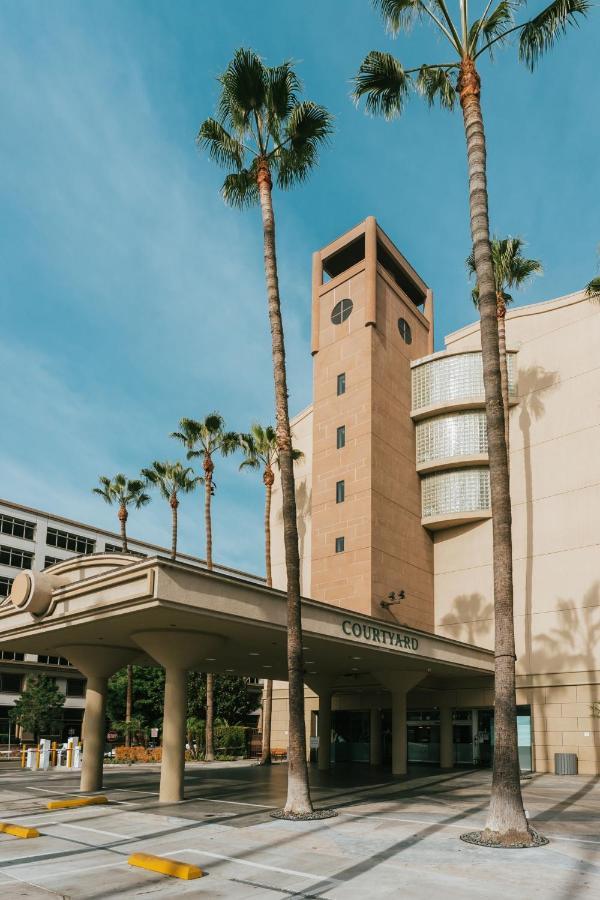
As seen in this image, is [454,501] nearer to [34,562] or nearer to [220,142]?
[220,142]

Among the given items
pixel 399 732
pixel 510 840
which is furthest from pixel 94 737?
pixel 510 840

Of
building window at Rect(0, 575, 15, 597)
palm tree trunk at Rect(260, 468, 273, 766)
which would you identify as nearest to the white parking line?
palm tree trunk at Rect(260, 468, 273, 766)

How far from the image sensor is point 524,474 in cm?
4097

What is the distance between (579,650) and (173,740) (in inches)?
893

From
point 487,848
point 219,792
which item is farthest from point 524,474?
point 487,848

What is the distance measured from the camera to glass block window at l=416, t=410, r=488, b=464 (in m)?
42.6

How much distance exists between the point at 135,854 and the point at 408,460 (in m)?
32.6

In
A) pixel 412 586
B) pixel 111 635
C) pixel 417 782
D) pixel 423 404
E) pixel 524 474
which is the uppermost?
pixel 423 404

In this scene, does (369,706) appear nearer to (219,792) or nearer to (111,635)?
(219,792)

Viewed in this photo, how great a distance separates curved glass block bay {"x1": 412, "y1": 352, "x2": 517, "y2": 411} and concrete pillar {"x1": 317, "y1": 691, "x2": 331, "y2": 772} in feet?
57.7

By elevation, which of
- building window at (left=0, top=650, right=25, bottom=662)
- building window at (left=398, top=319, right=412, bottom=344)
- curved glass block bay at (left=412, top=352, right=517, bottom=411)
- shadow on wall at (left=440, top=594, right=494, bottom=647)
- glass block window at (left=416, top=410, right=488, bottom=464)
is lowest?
building window at (left=0, top=650, right=25, bottom=662)

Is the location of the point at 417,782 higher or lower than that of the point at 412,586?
lower

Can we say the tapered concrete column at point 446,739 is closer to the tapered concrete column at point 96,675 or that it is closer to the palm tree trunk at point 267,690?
the palm tree trunk at point 267,690

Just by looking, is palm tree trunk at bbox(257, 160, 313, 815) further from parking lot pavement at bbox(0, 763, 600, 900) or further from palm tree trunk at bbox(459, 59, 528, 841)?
palm tree trunk at bbox(459, 59, 528, 841)
